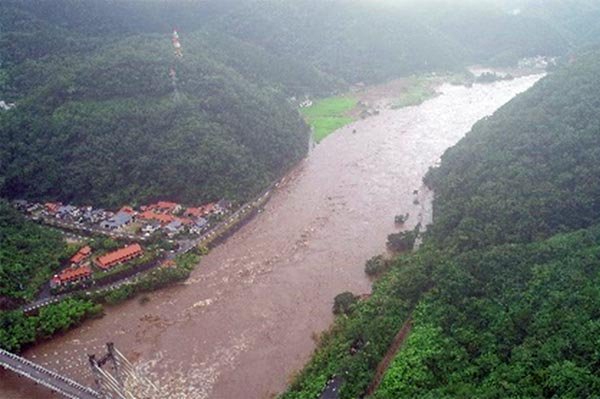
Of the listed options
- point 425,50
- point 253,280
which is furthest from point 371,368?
point 425,50

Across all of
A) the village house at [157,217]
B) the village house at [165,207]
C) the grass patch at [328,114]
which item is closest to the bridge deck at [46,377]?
the village house at [157,217]

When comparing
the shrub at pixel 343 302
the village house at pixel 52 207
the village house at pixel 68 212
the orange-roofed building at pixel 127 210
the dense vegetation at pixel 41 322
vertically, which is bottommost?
the shrub at pixel 343 302

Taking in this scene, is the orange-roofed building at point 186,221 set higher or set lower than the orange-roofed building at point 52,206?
lower

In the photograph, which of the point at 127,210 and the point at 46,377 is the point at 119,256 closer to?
the point at 127,210

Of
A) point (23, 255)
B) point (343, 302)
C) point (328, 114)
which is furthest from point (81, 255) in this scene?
point (328, 114)

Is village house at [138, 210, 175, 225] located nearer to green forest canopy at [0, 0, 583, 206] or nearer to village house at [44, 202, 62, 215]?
green forest canopy at [0, 0, 583, 206]

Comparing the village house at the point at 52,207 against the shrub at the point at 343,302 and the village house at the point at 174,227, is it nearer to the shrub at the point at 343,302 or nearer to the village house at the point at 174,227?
the village house at the point at 174,227

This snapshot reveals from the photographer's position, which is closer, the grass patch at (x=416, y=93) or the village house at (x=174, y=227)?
the village house at (x=174, y=227)
